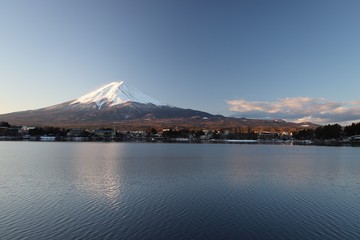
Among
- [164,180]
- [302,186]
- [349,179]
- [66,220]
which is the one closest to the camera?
[66,220]

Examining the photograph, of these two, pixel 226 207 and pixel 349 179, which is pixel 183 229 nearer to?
pixel 226 207

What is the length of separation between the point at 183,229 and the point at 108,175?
23325 millimetres

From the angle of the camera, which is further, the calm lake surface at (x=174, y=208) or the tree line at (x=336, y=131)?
the tree line at (x=336, y=131)

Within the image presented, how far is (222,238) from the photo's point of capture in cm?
1580

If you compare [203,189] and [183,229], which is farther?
[203,189]

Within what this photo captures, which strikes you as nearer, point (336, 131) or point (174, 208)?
point (174, 208)

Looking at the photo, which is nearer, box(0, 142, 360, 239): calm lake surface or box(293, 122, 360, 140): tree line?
box(0, 142, 360, 239): calm lake surface

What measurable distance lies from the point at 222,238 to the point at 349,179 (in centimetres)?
2946

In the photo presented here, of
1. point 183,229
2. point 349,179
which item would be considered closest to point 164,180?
point 183,229

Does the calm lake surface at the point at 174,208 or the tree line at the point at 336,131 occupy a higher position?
the tree line at the point at 336,131

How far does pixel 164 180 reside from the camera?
34656 mm

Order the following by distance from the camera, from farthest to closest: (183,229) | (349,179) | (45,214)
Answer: (349,179) → (45,214) → (183,229)

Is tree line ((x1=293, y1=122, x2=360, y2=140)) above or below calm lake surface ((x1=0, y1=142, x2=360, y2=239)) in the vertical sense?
above

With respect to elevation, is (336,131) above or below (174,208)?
above
